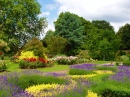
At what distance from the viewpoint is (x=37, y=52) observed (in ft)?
85.3

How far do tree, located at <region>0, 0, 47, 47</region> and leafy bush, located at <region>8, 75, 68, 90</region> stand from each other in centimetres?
3562

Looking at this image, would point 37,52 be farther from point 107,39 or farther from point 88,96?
point 88,96

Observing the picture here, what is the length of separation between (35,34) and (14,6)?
632 centimetres

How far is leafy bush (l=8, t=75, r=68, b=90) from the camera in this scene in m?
10.5

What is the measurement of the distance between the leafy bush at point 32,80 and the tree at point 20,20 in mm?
35615

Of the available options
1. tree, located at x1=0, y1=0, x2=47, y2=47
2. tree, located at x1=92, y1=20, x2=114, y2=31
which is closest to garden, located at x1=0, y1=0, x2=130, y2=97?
tree, located at x1=0, y1=0, x2=47, y2=47

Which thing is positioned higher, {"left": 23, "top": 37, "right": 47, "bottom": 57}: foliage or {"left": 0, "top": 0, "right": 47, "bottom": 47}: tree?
{"left": 0, "top": 0, "right": 47, "bottom": 47}: tree

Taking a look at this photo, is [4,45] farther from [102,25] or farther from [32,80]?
[102,25]

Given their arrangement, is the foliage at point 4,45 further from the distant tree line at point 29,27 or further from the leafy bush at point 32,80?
the leafy bush at point 32,80

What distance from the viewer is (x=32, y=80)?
1075 centimetres

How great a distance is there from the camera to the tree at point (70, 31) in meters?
48.8

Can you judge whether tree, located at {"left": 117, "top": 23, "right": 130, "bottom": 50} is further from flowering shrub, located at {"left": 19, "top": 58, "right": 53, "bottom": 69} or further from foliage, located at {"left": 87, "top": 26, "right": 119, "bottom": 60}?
flowering shrub, located at {"left": 19, "top": 58, "right": 53, "bottom": 69}

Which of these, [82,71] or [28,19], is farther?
[28,19]

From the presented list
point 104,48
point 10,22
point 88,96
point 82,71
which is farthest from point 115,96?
point 10,22
